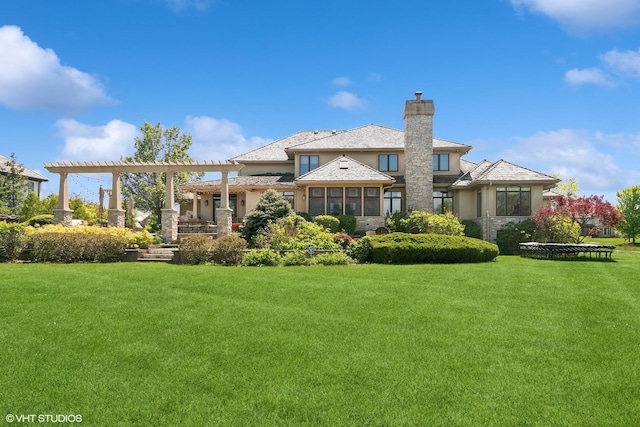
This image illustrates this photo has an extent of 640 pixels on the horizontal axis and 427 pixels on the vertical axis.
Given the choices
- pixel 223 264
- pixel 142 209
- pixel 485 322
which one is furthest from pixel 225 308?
pixel 142 209

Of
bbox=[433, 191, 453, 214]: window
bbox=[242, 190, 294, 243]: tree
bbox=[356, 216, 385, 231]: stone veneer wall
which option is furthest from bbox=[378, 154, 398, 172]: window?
bbox=[242, 190, 294, 243]: tree

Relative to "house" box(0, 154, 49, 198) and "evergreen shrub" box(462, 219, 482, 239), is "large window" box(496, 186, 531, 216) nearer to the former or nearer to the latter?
"evergreen shrub" box(462, 219, 482, 239)

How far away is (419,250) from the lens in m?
16.4

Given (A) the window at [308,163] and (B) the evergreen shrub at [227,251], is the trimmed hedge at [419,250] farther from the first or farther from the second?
(A) the window at [308,163]

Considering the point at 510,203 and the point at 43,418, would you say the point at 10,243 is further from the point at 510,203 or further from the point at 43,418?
the point at 510,203

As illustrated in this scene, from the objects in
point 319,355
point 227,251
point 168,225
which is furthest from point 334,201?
point 319,355

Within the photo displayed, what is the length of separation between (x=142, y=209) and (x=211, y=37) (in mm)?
25433

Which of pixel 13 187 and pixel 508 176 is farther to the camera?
pixel 13 187

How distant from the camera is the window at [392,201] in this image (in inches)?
1141

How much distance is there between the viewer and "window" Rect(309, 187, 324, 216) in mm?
27203

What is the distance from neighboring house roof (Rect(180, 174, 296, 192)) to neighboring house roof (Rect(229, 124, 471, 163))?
1714 millimetres

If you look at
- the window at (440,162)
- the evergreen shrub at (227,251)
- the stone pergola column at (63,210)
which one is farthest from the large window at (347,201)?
the stone pergola column at (63,210)

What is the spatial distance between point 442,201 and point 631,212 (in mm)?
18357

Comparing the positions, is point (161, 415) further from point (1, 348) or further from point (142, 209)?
point (142, 209)
